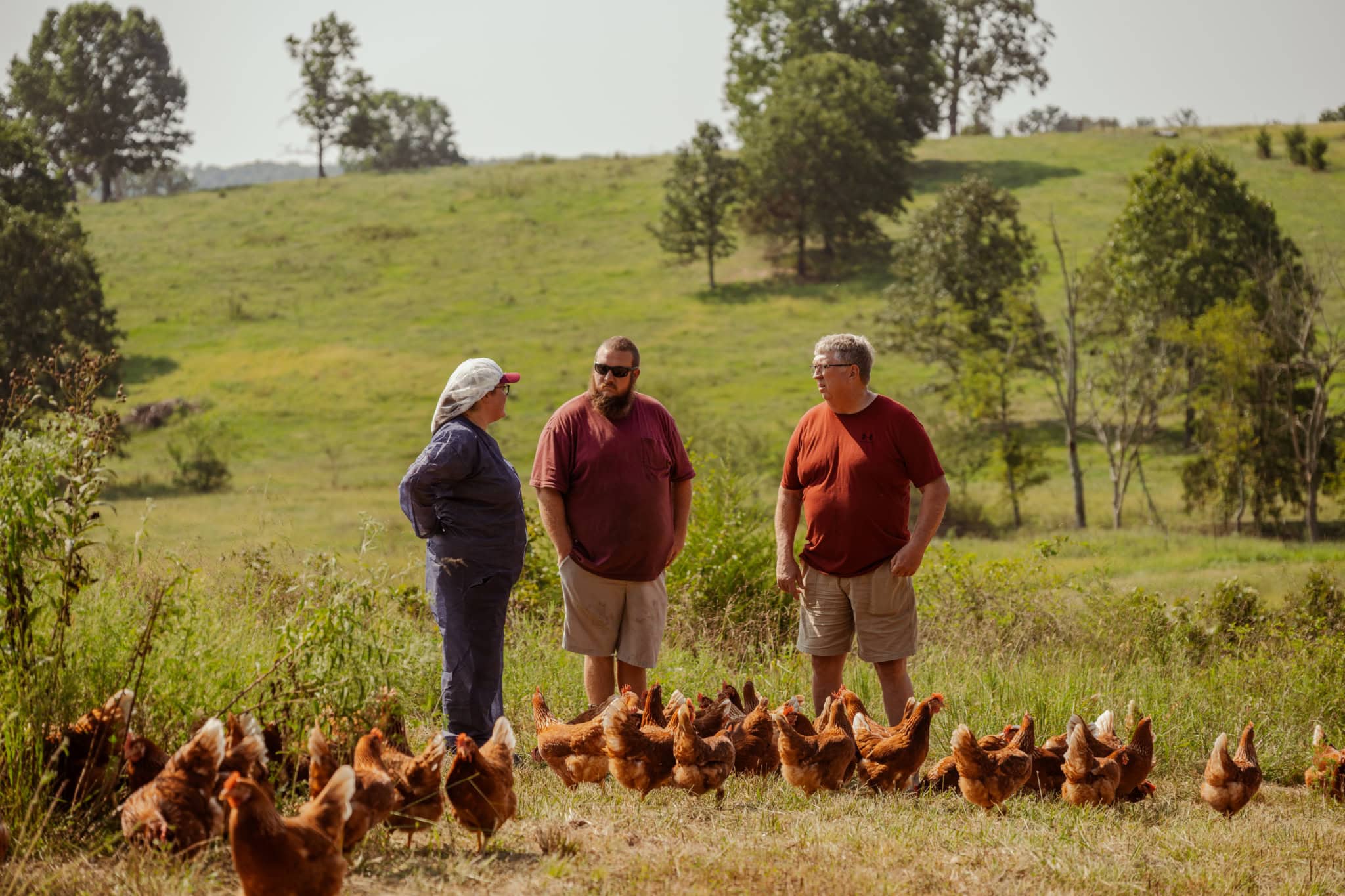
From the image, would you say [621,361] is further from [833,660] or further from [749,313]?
[749,313]

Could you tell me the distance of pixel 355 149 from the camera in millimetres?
81688

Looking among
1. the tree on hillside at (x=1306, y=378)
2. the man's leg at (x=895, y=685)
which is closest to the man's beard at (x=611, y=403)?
the man's leg at (x=895, y=685)

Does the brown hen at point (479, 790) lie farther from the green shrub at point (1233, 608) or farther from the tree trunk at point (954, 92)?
the tree trunk at point (954, 92)

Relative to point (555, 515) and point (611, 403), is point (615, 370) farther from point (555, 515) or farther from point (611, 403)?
point (555, 515)

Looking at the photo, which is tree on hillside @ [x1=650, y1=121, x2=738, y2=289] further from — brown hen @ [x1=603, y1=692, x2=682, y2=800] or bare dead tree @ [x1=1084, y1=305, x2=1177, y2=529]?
brown hen @ [x1=603, y1=692, x2=682, y2=800]

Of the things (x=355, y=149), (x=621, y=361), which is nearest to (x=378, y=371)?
(x=621, y=361)

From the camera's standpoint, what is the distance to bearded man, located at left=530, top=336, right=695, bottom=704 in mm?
5957

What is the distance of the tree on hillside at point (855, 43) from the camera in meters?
65.9

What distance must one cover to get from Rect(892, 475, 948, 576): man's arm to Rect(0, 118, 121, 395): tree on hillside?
93.0ft

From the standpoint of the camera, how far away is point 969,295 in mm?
33594

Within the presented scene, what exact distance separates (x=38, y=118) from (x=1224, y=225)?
240 feet

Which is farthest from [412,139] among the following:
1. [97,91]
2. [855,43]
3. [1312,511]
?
[1312,511]

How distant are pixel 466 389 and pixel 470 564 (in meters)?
0.87

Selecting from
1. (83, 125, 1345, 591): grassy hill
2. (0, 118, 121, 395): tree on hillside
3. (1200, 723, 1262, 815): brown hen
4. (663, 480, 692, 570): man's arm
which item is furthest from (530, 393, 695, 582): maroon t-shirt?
(0, 118, 121, 395): tree on hillside
